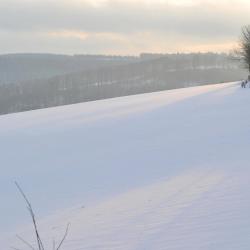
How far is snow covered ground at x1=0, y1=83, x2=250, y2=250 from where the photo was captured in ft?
27.2

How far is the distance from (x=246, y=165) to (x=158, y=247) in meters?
5.63

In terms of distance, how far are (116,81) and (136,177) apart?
86.8 meters

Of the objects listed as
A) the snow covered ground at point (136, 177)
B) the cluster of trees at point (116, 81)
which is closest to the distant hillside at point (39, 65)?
the cluster of trees at point (116, 81)

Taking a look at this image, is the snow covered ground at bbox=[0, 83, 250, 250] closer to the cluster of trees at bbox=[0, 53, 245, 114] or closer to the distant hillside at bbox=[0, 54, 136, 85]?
the cluster of trees at bbox=[0, 53, 245, 114]

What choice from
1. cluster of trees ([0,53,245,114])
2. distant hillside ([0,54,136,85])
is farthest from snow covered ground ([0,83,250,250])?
distant hillside ([0,54,136,85])

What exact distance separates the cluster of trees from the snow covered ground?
210 ft

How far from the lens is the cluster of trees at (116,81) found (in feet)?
298

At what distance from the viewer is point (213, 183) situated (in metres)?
11.2

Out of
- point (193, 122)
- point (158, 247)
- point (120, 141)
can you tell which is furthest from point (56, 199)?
point (193, 122)

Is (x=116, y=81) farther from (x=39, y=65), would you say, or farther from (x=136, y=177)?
(x=136, y=177)

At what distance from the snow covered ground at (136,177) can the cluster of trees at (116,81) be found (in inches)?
2518

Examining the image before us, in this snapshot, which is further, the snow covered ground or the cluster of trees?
the cluster of trees

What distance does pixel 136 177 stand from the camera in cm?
1392

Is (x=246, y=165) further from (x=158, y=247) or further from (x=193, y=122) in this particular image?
(x=193, y=122)
